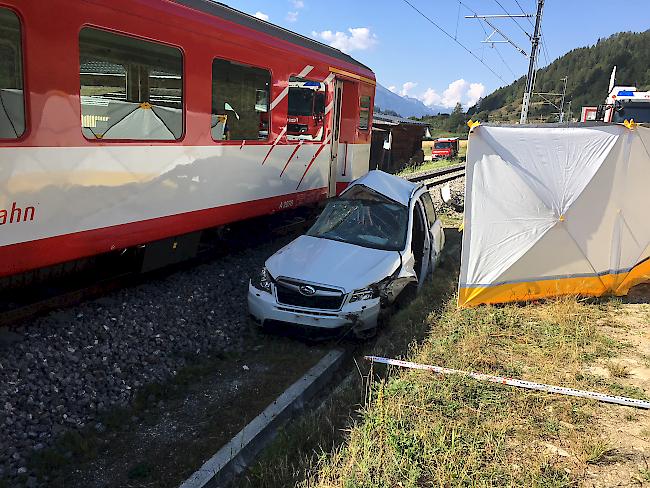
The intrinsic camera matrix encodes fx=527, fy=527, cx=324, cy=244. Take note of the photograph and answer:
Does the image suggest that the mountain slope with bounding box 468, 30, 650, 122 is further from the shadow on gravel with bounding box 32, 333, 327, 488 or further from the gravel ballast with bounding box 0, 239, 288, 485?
the shadow on gravel with bounding box 32, 333, 327, 488

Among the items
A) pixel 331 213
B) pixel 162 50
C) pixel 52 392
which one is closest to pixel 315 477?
pixel 52 392

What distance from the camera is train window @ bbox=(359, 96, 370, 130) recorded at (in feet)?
42.1

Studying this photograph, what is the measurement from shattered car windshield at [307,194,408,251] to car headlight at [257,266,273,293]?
3.63ft

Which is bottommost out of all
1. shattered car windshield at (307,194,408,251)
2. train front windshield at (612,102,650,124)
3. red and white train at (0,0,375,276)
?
shattered car windshield at (307,194,408,251)

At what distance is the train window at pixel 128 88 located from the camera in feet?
18.0

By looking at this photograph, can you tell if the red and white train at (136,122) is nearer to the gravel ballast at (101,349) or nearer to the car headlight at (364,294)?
the gravel ballast at (101,349)

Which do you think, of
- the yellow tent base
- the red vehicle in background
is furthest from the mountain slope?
the yellow tent base

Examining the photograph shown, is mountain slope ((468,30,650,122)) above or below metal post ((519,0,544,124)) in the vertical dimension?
above

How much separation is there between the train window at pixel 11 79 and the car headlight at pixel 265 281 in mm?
2828

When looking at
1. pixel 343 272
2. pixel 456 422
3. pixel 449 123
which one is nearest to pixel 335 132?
pixel 343 272

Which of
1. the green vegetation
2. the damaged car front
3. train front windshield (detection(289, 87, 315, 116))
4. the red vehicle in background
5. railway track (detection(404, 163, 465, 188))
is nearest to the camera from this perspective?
the damaged car front

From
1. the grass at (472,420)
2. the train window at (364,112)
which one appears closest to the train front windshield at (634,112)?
the train window at (364,112)

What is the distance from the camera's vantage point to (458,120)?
374ft

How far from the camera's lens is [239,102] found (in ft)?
25.6
